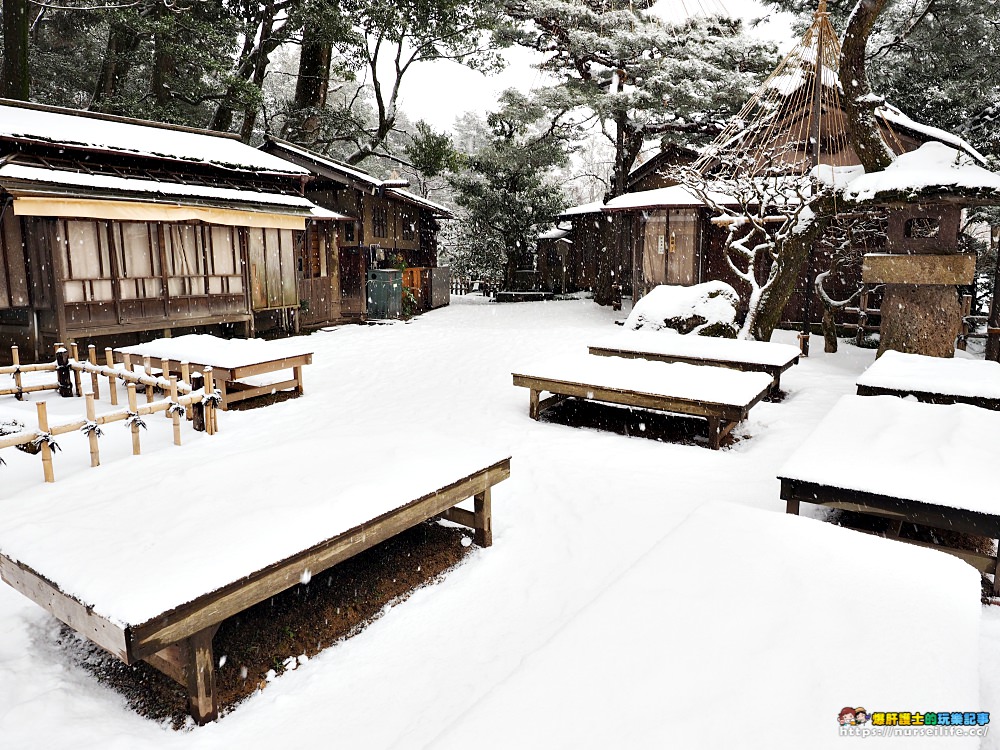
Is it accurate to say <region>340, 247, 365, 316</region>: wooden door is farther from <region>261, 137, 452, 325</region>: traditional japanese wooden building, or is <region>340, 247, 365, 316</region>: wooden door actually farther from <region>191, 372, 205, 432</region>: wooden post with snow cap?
<region>191, 372, 205, 432</region>: wooden post with snow cap

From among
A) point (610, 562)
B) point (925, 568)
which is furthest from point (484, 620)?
point (925, 568)

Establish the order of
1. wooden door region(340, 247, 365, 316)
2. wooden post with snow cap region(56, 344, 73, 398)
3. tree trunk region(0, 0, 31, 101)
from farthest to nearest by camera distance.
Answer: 1. wooden door region(340, 247, 365, 316)
2. tree trunk region(0, 0, 31, 101)
3. wooden post with snow cap region(56, 344, 73, 398)

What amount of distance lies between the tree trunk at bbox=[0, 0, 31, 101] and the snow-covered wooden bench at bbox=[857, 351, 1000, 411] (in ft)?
67.9

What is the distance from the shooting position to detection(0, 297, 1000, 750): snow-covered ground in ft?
6.99

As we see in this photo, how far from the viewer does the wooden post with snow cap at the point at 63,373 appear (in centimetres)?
919

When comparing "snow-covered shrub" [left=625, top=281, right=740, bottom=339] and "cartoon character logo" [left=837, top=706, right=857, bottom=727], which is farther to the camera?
"snow-covered shrub" [left=625, top=281, right=740, bottom=339]

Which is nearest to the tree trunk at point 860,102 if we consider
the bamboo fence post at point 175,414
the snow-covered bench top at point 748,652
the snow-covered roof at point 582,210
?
the snow-covered bench top at point 748,652

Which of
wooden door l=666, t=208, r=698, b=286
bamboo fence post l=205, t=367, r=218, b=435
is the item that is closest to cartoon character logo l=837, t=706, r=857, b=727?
bamboo fence post l=205, t=367, r=218, b=435

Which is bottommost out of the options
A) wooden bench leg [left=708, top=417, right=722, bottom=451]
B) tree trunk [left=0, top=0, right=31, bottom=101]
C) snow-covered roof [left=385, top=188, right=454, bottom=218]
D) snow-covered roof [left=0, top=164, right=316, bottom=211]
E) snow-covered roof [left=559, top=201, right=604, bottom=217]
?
wooden bench leg [left=708, top=417, right=722, bottom=451]

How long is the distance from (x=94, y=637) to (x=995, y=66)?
64.5ft

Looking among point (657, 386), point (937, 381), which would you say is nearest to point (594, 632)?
point (657, 386)

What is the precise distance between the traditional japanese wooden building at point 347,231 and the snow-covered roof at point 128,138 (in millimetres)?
1885

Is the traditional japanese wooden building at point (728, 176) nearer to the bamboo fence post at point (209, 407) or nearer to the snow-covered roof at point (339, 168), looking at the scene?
the snow-covered roof at point (339, 168)

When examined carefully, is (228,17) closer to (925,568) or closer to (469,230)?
(469,230)
